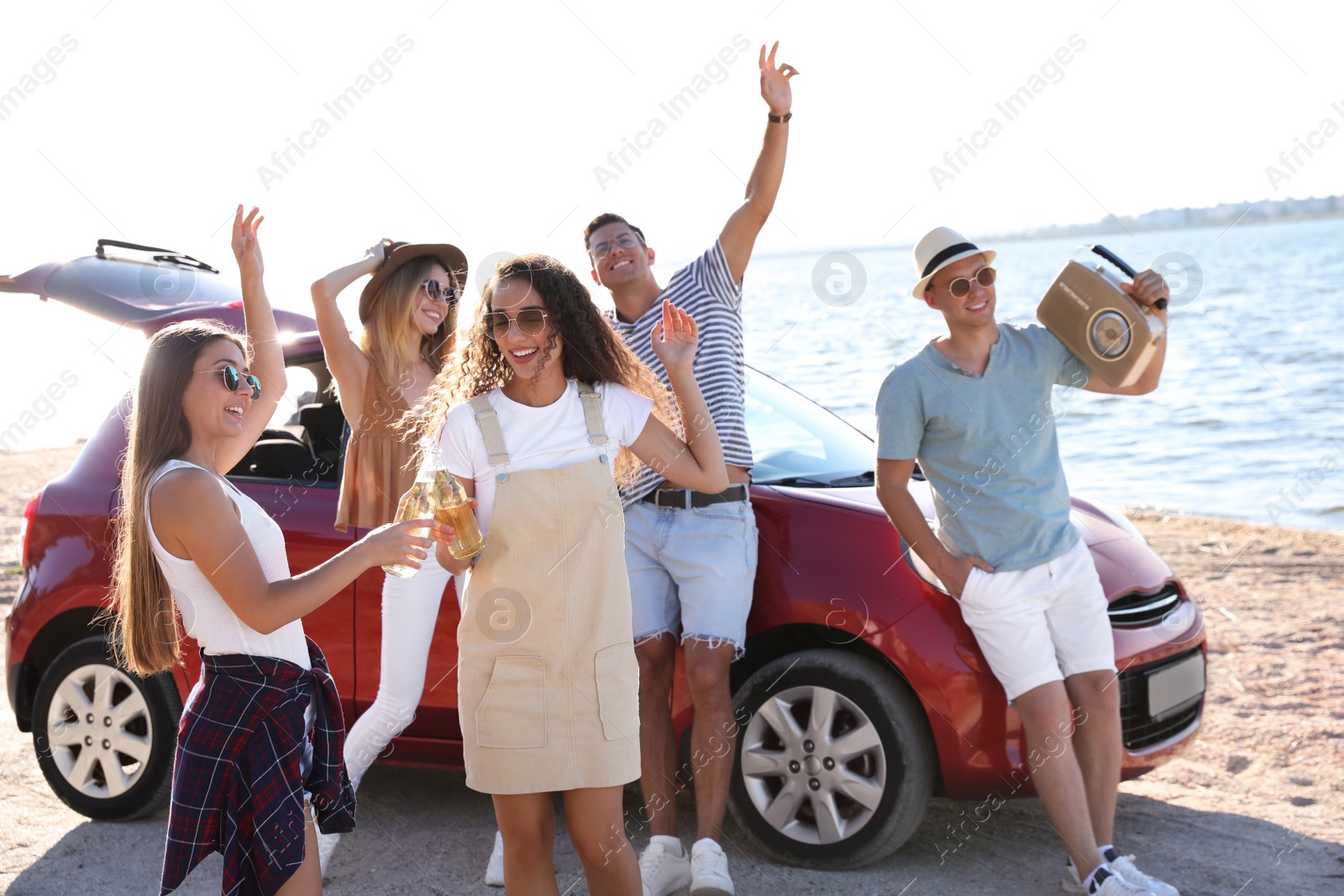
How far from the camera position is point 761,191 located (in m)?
4.05

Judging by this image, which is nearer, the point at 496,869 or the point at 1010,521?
the point at 1010,521

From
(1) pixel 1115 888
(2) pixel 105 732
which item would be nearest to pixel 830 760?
(1) pixel 1115 888

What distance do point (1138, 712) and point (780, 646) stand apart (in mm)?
1152

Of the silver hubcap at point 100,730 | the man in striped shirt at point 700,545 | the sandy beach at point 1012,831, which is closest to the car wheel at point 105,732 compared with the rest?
the silver hubcap at point 100,730

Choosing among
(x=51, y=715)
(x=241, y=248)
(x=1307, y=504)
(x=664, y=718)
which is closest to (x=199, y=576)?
(x=241, y=248)

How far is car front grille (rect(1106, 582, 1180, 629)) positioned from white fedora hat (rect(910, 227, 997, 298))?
1.19 m

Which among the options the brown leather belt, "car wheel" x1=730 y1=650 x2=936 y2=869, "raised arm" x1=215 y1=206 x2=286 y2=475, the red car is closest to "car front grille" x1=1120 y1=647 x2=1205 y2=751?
the red car

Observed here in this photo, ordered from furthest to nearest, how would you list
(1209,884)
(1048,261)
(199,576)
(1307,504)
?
1. (1048,261)
2. (1307,504)
3. (1209,884)
4. (199,576)

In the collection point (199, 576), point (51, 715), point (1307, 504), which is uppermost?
point (199, 576)

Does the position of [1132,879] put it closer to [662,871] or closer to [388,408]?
[662,871]

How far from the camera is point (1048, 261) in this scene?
82625mm

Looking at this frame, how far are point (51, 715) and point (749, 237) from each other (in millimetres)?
3185

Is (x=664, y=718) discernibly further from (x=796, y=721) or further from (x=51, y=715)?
(x=51, y=715)

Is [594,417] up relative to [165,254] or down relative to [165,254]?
down
